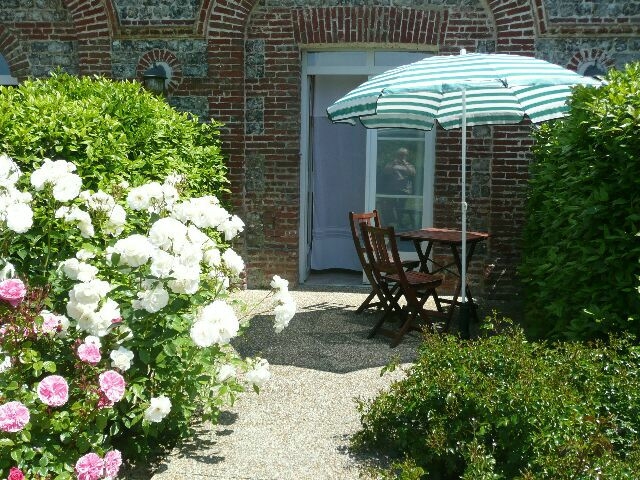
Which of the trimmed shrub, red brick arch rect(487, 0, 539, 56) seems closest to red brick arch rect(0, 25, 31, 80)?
the trimmed shrub

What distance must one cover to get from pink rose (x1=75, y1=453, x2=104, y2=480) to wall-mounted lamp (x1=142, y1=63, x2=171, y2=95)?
552cm

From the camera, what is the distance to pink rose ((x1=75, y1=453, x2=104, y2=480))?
128 inches

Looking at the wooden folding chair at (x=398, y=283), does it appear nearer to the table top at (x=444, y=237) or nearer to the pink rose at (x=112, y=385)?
the table top at (x=444, y=237)

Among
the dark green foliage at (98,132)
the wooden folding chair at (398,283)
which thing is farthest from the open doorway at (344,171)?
the wooden folding chair at (398,283)

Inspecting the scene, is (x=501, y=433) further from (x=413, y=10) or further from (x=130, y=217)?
(x=413, y=10)

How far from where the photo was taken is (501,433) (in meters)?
3.35

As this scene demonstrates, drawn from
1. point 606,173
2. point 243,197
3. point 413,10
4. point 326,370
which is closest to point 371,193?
point 243,197

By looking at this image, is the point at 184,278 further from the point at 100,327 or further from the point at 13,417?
the point at 13,417

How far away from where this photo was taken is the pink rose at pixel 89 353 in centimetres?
337

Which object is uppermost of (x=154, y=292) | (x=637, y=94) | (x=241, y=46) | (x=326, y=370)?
(x=241, y=46)

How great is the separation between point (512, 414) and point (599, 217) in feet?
5.78

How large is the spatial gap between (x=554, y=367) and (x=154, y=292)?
6.39 ft

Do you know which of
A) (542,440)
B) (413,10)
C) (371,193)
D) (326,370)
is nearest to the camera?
(542,440)

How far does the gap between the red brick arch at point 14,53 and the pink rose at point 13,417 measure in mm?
6533
